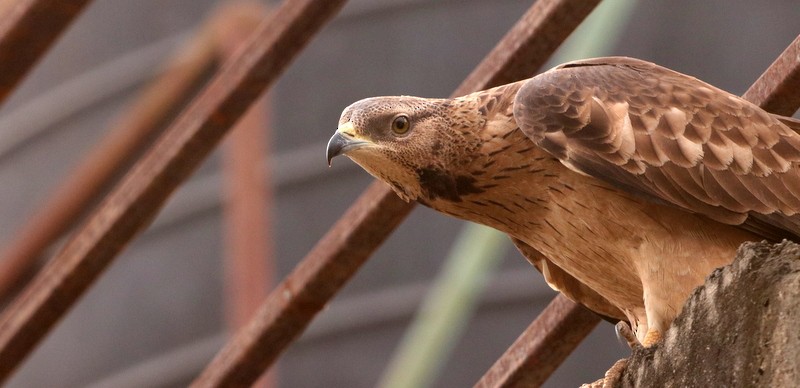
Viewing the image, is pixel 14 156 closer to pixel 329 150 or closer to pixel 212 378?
pixel 212 378

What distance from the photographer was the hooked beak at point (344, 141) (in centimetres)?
464

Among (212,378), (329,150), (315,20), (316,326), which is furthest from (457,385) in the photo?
(329,150)

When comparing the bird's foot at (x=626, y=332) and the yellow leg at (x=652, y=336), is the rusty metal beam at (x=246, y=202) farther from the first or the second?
the yellow leg at (x=652, y=336)

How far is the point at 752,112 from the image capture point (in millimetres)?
4621

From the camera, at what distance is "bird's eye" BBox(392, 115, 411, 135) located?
479 cm

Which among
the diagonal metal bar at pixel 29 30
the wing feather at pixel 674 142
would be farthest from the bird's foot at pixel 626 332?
the diagonal metal bar at pixel 29 30

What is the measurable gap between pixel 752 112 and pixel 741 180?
28 cm

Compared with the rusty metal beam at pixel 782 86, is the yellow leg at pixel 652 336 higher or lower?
lower

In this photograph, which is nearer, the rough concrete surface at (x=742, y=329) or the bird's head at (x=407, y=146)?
the rough concrete surface at (x=742, y=329)

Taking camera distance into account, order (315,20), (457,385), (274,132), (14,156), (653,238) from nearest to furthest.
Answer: (653,238) → (315,20) → (457,385) → (274,132) → (14,156)

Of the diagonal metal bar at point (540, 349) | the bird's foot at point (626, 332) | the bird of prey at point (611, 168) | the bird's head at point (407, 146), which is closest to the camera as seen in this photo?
the bird of prey at point (611, 168)

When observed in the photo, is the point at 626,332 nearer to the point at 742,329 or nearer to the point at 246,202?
the point at 742,329

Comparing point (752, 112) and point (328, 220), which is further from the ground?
point (752, 112)

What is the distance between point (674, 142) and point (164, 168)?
7.47 ft
